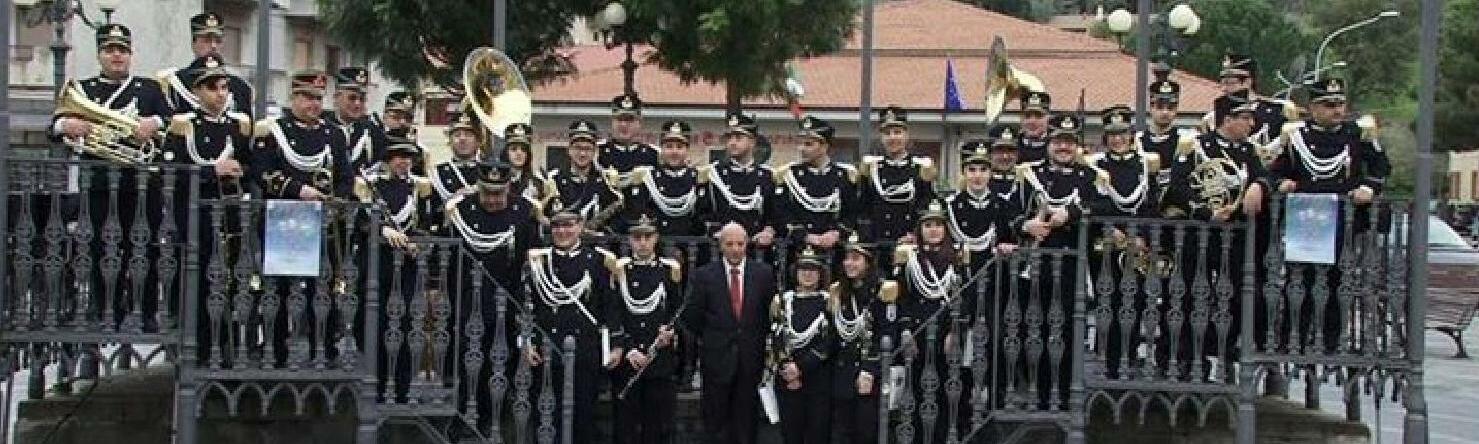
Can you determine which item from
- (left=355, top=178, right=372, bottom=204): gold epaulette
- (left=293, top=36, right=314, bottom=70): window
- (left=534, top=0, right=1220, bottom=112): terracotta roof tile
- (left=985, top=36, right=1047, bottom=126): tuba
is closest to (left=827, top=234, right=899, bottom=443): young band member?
(left=985, top=36, right=1047, bottom=126): tuba

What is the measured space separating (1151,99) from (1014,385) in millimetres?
2146

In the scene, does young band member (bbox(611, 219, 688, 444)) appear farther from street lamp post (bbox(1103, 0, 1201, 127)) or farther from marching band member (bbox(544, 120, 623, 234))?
street lamp post (bbox(1103, 0, 1201, 127))

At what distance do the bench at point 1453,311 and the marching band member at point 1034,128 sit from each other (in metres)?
10.7

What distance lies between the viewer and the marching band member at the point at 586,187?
1170 cm

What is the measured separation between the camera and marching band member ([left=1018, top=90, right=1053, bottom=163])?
11578 mm

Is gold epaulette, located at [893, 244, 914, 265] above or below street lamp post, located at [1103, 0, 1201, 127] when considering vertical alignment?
below

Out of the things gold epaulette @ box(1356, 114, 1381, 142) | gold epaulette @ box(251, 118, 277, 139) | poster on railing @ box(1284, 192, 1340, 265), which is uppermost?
gold epaulette @ box(1356, 114, 1381, 142)

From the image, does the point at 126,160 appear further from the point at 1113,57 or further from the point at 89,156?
the point at 1113,57

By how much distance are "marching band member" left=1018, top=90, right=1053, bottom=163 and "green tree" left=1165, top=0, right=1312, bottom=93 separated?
1828 inches

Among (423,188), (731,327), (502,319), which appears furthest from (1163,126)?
(423,188)

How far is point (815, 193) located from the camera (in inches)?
445

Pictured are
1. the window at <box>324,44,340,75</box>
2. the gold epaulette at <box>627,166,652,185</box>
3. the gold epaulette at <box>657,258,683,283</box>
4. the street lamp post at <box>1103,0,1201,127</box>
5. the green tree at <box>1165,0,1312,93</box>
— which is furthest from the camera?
the green tree at <box>1165,0,1312,93</box>

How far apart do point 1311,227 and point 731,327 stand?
3.22m

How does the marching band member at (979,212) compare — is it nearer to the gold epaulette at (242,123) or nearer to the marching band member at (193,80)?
the gold epaulette at (242,123)
